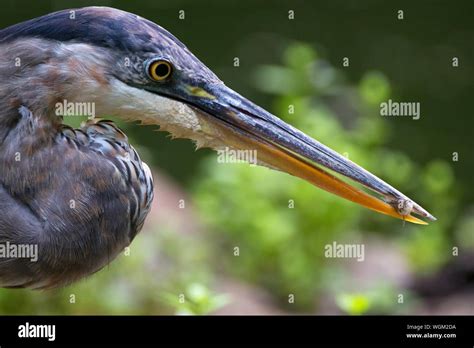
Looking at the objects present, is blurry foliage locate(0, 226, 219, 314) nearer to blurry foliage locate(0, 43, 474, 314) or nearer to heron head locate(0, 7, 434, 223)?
blurry foliage locate(0, 43, 474, 314)

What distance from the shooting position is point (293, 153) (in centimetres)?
337

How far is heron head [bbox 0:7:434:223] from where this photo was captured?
9.91 ft

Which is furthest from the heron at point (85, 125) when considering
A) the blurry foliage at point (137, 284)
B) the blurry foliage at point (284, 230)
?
the blurry foliage at point (284, 230)

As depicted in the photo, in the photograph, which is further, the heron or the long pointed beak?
the long pointed beak

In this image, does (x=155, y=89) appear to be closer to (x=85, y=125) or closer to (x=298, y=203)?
(x=85, y=125)

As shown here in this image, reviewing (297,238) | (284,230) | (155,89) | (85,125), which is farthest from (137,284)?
(155,89)

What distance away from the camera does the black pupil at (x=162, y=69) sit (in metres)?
3.12

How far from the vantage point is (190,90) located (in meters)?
3.20

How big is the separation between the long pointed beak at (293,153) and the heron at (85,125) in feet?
0.04

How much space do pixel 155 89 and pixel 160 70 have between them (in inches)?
2.7

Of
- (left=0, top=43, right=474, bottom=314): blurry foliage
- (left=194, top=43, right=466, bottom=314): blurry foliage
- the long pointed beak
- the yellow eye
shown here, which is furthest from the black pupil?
(left=194, top=43, right=466, bottom=314): blurry foliage

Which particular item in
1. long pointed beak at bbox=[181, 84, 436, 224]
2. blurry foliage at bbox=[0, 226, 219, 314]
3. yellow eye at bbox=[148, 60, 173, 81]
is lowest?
blurry foliage at bbox=[0, 226, 219, 314]
